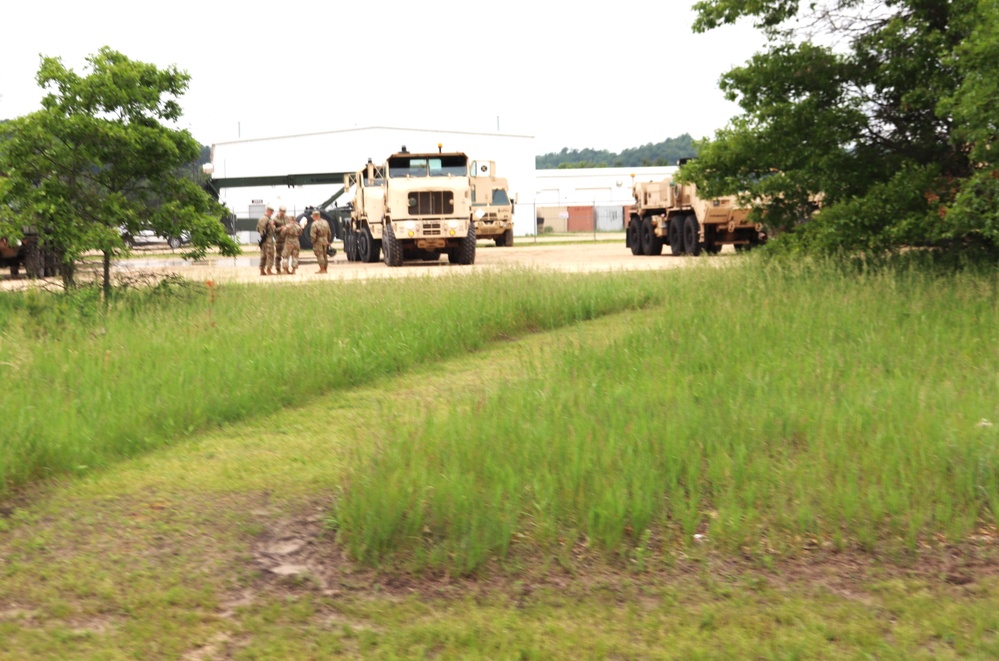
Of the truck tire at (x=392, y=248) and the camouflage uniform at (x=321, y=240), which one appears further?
the truck tire at (x=392, y=248)

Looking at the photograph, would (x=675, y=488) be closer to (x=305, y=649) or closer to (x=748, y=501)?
(x=748, y=501)

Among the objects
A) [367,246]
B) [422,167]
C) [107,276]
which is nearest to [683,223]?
[422,167]

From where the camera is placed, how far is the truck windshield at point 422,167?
28.6 m

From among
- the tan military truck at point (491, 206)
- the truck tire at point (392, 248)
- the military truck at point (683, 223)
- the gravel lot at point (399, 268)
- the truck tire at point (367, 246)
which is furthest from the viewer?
the tan military truck at point (491, 206)

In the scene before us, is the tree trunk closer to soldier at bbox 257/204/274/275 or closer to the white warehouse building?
soldier at bbox 257/204/274/275

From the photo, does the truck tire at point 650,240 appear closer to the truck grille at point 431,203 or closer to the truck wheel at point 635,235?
the truck wheel at point 635,235

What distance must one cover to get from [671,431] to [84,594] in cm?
325

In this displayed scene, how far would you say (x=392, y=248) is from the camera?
1099 inches

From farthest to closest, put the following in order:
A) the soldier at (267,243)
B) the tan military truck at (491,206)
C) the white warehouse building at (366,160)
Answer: the white warehouse building at (366,160), the tan military truck at (491,206), the soldier at (267,243)

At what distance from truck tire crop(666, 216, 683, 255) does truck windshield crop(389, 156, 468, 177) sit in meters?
5.74

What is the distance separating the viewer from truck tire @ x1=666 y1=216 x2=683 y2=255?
100ft

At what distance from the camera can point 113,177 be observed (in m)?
15.7

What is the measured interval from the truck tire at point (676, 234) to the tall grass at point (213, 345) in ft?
43.8

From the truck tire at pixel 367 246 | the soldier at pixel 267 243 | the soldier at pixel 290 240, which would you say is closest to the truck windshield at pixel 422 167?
the truck tire at pixel 367 246
